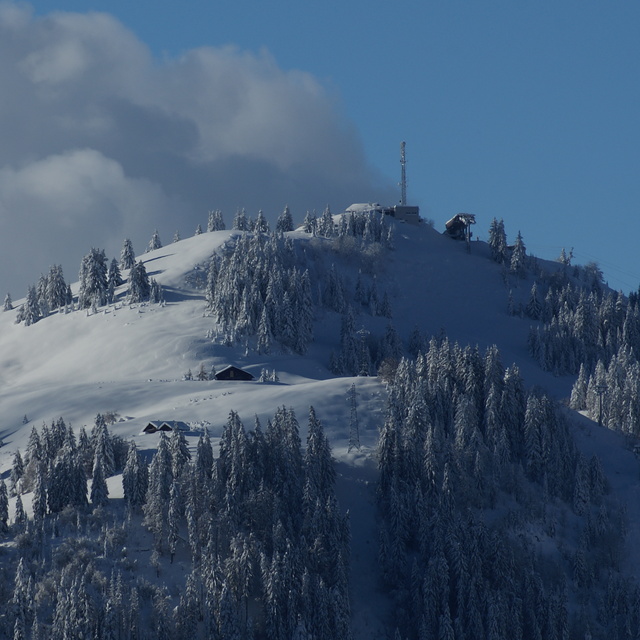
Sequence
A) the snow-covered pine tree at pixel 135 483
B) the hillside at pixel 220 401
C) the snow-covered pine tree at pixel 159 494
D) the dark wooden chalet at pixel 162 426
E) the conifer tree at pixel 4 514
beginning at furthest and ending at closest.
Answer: the dark wooden chalet at pixel 162 426, the hillside at pixel 220 401, the snow-covered pine tree at pixel 135 483, the conifer tree at pixel 4 514, the snow-covered pine tree at pixel 159 494

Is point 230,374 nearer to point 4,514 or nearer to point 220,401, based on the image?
point 220,401

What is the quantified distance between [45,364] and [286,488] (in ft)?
279

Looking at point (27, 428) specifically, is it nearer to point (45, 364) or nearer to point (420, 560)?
point (45, 364)

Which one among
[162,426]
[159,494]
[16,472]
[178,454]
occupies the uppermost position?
[162,426]

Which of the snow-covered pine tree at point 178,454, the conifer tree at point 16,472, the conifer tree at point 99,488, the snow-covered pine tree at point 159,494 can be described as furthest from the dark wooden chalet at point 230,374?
the conifer tree at point 99,488

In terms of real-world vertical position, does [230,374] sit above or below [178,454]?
above

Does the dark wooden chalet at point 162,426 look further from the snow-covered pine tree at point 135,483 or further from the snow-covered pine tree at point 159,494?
the snow-covered pine tree at point 135,483

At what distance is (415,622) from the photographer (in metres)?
114

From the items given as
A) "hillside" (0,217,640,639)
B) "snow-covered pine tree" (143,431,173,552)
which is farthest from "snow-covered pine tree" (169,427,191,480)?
"hillside" (0,217,640,639)

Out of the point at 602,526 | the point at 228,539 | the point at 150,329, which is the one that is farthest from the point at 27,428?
the point at 602,526

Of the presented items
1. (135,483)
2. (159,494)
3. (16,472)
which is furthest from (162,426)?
(159,494)

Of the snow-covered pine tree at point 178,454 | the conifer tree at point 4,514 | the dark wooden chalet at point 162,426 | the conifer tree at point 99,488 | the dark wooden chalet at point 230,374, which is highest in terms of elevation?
the dark wooden chalet at point 230,374

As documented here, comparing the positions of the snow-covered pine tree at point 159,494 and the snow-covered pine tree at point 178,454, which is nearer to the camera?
the snow-covered pine tree at point 159,494

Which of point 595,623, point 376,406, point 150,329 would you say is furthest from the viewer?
point 150,329
